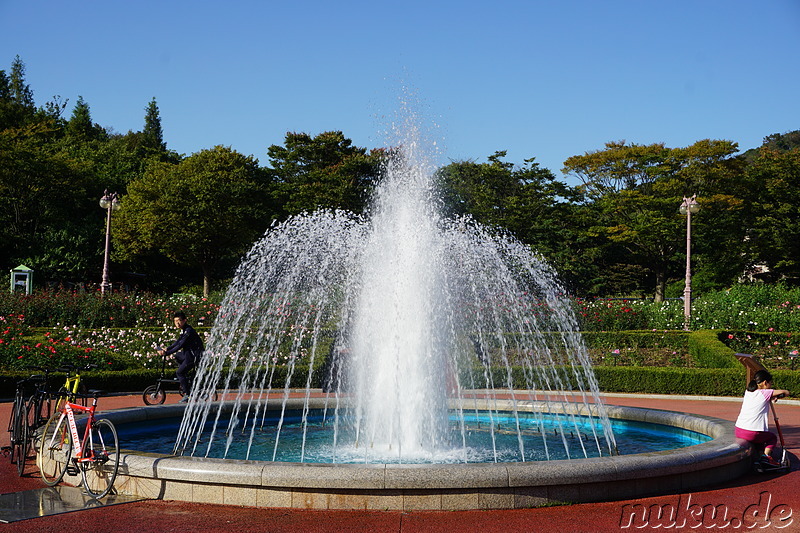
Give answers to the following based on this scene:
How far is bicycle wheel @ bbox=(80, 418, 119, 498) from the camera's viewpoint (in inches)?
263

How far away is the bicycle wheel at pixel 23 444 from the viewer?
7.69 m

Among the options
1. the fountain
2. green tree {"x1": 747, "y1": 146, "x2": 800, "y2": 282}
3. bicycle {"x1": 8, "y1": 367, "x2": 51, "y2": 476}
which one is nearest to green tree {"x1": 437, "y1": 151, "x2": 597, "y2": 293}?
green tree {"x1": 747, "y1": 146, "x2": 800, "y2": 282}

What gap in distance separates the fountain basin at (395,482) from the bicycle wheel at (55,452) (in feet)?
2.53

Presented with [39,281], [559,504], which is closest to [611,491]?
[559,504]

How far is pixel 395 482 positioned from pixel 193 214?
123 ft

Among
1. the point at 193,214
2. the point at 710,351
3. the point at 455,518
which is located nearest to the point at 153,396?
the point at 455,518

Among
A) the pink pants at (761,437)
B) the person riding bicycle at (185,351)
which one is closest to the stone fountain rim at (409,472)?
the pink pants at (761,437)

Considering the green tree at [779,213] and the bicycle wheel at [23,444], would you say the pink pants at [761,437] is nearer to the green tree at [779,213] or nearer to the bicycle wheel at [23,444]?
the bicycle wheel at [23,444]

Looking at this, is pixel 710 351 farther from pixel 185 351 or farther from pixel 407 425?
pixel 185 351

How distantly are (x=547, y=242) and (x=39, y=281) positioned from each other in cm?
2894

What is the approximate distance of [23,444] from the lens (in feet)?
25.7

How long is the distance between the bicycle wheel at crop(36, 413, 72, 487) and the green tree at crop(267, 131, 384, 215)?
35231 mm

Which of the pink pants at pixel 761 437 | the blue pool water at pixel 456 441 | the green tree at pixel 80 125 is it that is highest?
the green tree at pixel 80 125

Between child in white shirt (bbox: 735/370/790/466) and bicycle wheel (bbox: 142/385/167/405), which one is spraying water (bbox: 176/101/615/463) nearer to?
bicycle wheel (bbox: 142/385/167/405)
